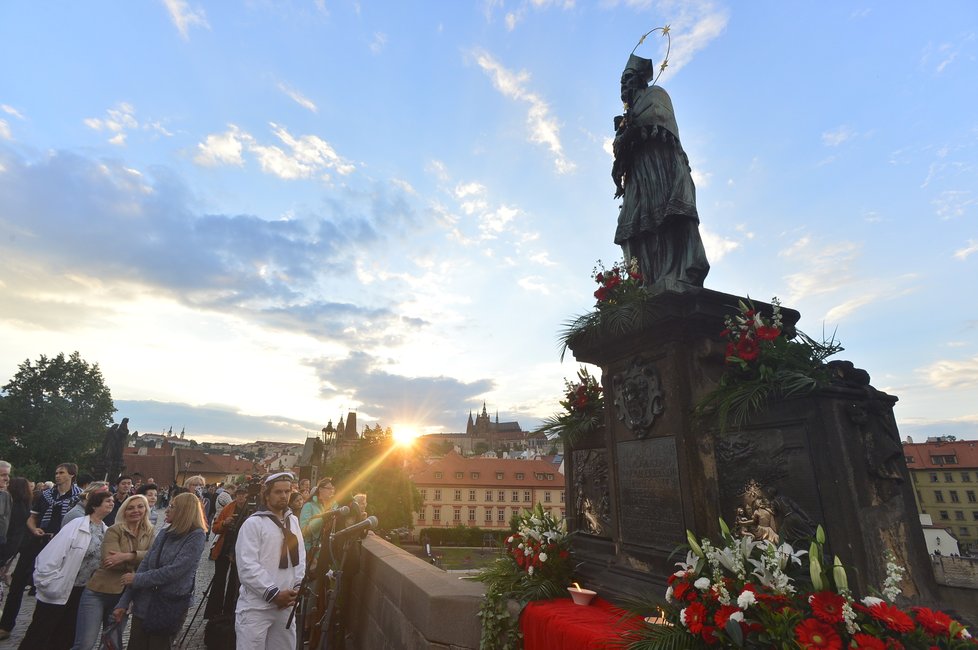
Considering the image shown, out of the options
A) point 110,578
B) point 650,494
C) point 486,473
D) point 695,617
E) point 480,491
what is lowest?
point 480,491

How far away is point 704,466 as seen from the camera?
3.85 metres

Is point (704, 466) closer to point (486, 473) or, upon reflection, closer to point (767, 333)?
point (767, 333)

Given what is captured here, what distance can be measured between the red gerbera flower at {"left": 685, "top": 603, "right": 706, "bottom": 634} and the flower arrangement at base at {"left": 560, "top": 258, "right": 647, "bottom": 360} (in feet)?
7.99

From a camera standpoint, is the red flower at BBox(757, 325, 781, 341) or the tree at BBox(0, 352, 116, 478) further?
the tree at BBox(0, 352, 116, 478)

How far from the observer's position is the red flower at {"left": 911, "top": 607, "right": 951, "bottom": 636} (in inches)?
76.3

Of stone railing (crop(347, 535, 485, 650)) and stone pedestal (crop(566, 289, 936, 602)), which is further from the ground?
stone pedestal (crop(566, 289, 936, 602))

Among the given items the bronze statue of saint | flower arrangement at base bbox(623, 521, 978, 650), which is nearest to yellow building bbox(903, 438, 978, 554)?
the bronze statue of saint

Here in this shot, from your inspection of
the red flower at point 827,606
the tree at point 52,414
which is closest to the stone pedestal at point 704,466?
the red flower at point 827,606

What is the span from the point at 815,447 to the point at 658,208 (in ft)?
10.5

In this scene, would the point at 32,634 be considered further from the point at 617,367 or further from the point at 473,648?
the point at 617,367

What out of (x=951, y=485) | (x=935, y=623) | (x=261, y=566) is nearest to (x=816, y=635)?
(x=935, y=623)

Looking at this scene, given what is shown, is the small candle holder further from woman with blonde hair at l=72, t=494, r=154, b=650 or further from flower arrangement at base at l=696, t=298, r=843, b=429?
woman with blonde hair at l=72, t=494, r=154, b=650

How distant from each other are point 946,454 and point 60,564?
73780 millimetres

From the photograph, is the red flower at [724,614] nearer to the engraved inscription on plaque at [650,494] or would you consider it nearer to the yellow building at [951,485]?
the engraved inscription on plaque at [650,494]
